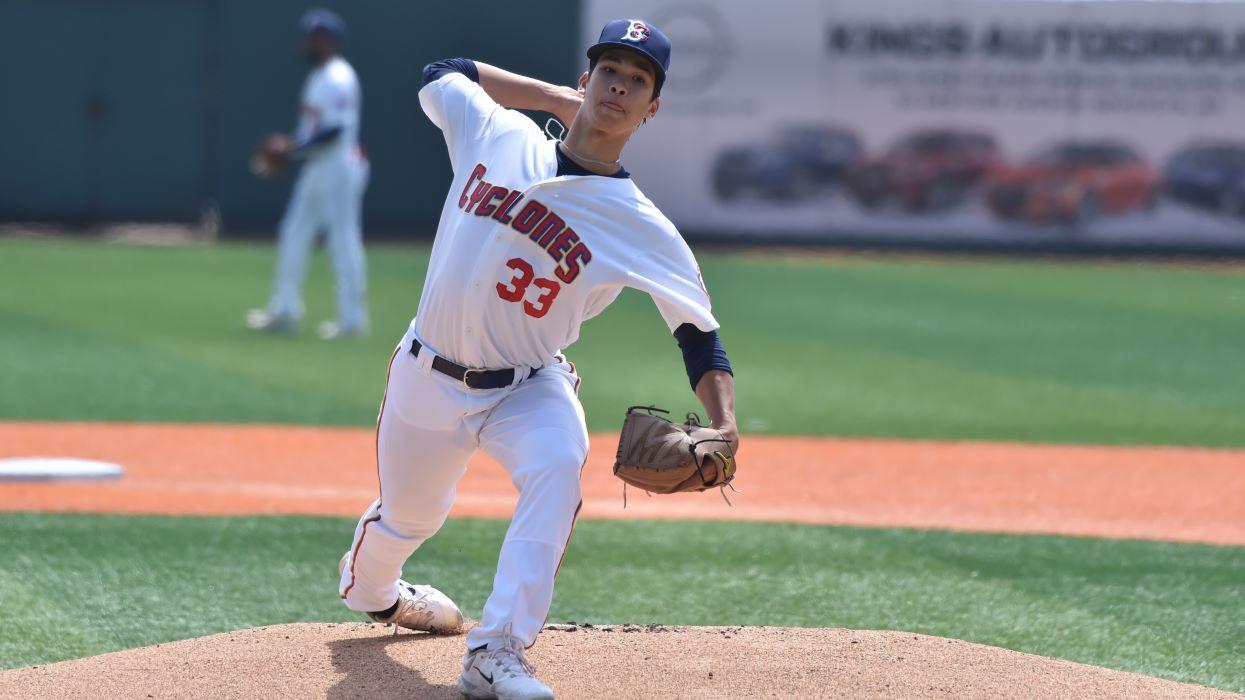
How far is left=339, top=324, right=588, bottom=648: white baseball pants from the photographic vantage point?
4020 millimetres

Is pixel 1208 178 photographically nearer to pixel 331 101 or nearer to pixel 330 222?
pixel 330 222

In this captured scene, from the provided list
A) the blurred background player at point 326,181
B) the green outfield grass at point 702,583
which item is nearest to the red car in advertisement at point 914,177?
Result: the blurred background player at point 326,181

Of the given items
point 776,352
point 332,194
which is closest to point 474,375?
point 332,194

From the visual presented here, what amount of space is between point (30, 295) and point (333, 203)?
4.50 meters

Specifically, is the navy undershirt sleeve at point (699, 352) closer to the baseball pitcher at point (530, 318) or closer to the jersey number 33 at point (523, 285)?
the baseball pitcher at point (530, 318)

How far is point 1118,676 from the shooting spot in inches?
176

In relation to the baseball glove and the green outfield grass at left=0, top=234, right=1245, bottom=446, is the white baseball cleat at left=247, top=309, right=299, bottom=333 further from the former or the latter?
the baseball glove

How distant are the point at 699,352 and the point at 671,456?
0.31 m

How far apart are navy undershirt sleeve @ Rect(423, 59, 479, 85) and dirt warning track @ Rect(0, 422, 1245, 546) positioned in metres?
2.66

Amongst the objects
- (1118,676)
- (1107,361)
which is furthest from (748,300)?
(1118,676)

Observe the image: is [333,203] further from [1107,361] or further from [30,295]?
[1107,361]

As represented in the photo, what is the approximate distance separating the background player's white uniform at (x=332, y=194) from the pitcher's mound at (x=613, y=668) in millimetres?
8090

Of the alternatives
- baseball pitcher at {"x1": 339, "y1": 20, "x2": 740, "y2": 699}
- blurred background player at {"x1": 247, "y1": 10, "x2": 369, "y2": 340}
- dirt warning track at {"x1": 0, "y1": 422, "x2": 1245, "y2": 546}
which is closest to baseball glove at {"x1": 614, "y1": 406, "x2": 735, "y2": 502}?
baseball pitcher at {"x1": 339, "y1": 20, "x2": 740, "y2": 699}

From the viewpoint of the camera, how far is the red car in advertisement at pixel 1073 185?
79.3ft
